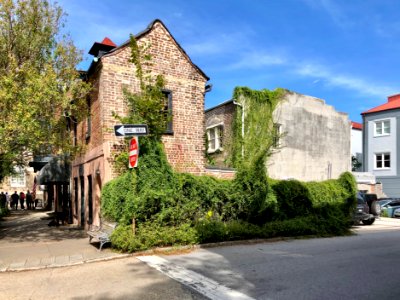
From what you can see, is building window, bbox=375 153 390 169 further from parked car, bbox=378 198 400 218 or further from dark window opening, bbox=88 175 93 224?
dark window opening, bbox=88 175 93 224

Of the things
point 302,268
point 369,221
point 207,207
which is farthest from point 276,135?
point 302,268

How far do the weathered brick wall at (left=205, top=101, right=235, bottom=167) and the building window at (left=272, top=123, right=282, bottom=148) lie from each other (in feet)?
7.70

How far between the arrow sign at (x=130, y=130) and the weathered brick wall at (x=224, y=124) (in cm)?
984

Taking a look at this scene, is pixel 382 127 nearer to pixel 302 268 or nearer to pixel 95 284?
pixel 302 268

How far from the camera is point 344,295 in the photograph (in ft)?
19.6

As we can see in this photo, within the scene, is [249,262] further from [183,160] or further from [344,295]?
[183,160]

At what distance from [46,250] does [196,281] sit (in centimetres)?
549

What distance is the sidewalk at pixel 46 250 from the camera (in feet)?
28.5

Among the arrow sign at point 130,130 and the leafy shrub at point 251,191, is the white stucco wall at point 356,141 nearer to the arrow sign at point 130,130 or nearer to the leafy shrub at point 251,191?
the leafy shrub at point 251,191

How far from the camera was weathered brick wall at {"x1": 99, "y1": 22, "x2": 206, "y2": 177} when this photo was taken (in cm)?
1270

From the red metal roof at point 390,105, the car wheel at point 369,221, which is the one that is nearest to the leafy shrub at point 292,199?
the car wheel at point 369,221

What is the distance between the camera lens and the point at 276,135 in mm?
19859

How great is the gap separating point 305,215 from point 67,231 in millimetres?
9243

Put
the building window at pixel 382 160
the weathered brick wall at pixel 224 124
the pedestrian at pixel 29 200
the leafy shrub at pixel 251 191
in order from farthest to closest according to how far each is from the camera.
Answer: the building window at pixel 382 160 → the pedestrian at pixel 29 200 → the weathered brick wall at pixel 224 124 → the leafy shrub at pixel 251 191
